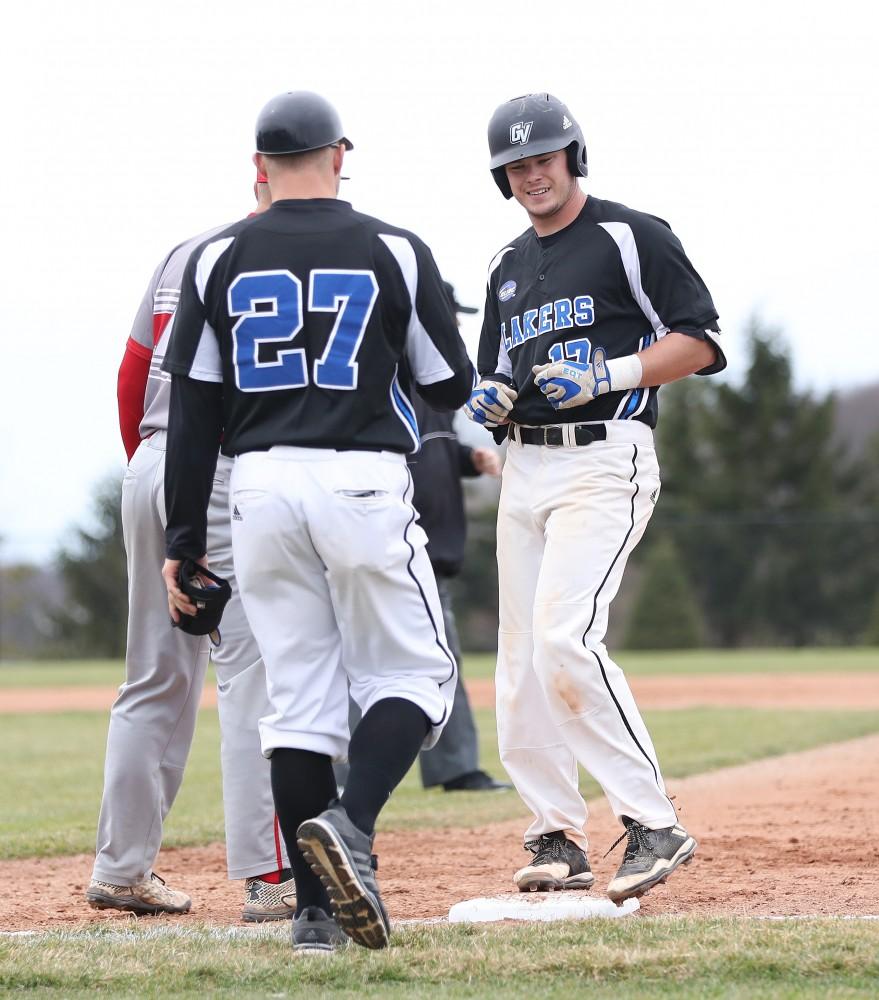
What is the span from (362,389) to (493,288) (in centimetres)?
133

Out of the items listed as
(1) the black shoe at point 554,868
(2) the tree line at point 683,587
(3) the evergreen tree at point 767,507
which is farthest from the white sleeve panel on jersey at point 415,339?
(3) the evergreen tree at point 767,507

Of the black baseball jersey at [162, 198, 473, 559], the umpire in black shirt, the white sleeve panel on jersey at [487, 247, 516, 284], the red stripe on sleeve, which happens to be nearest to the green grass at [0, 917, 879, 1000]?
the black baseball jersey at [162, 198, 473, 559]

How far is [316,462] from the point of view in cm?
349

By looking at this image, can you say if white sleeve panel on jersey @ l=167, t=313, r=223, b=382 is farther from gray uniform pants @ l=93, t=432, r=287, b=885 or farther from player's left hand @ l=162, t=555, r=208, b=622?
gray uniform pants @ l=93, t=432, r=287, b=885

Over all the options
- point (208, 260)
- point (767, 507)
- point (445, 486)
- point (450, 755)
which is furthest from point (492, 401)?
point (767, 507)

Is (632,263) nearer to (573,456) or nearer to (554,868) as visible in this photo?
(573,456)

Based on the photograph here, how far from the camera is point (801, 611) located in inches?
1344

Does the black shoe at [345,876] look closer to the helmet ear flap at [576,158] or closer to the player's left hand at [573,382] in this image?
the player's left hand at [573,382]

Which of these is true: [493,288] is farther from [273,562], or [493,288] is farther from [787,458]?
[787,458]

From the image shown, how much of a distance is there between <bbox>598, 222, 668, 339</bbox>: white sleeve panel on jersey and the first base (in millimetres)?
1733

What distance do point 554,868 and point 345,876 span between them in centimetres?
130

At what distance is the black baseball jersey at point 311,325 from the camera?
351cm

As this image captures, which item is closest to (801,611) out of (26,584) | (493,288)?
(26,584)

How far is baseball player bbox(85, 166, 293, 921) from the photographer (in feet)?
14.1
